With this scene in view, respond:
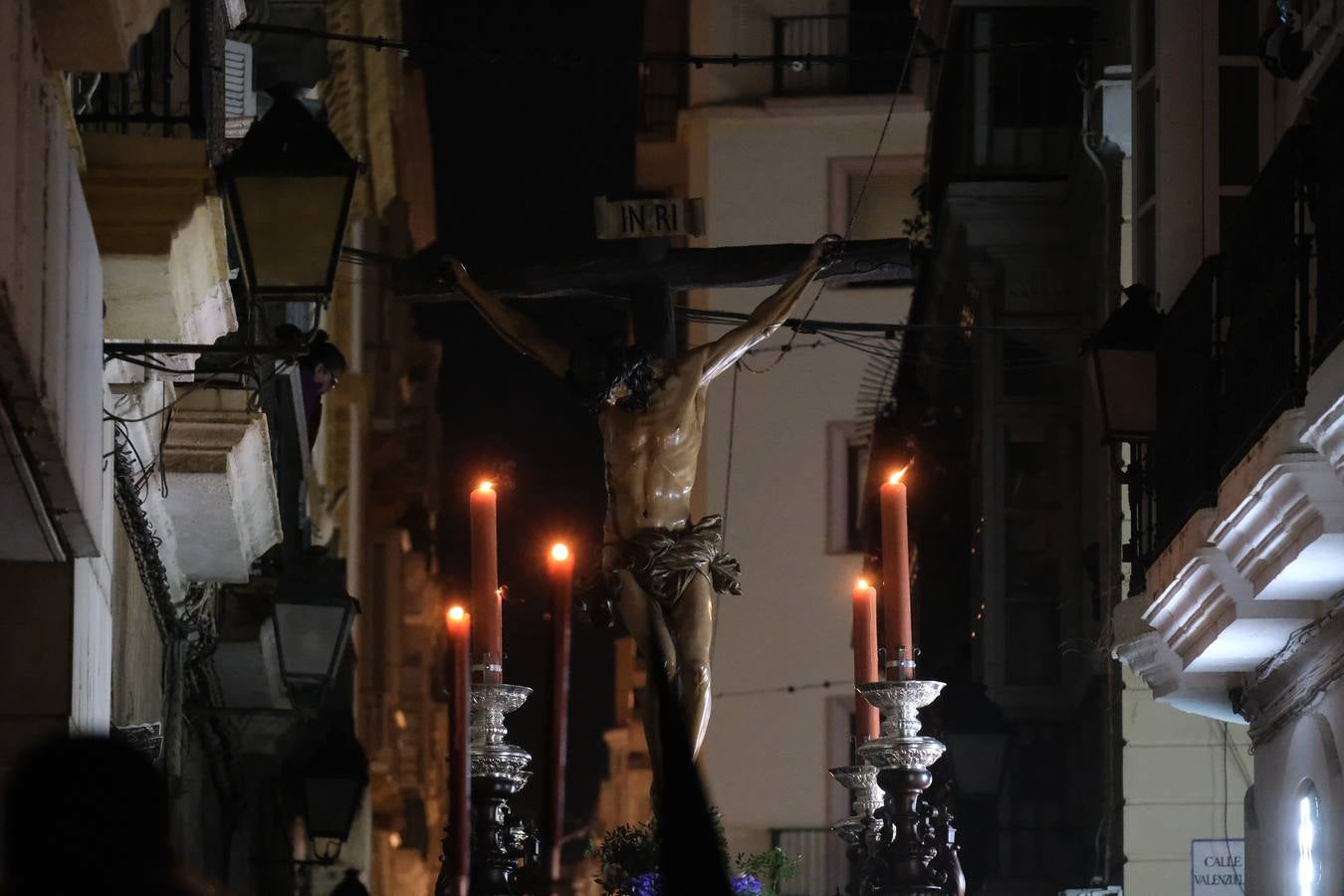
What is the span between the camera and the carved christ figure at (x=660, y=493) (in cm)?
941

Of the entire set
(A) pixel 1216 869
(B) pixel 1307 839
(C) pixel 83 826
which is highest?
(A) pixel 1216 869

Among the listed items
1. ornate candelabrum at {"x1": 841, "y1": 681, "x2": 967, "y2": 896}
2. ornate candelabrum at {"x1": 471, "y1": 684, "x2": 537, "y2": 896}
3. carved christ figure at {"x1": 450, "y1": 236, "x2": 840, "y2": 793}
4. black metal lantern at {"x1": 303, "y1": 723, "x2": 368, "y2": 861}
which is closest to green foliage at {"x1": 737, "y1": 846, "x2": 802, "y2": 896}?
carved christ figure at {"x1": 450, "y1": 236, "x2": 840, "y2": 793}

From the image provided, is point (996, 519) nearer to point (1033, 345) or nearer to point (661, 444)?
point (1033, 345)

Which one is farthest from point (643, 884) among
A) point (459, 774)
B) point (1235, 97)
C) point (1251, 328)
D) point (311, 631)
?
point (1235, 97)

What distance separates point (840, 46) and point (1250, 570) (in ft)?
82.9

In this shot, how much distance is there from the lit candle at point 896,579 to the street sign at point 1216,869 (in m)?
8.86

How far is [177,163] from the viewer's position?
29.1ft

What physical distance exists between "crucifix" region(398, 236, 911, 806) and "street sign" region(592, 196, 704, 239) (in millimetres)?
74

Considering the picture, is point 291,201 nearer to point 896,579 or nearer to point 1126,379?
point 896,579

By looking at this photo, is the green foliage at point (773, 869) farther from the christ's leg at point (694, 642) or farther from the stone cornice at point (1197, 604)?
the stone cornice at point (1197, 604)

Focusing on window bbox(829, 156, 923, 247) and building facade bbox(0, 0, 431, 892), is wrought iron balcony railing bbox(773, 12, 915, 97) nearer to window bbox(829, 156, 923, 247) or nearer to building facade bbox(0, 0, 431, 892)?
window bbox(829, 156, 923, 247)

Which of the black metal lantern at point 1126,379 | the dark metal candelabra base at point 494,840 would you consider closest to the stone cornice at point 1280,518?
the black metal lantern at point 1126,379

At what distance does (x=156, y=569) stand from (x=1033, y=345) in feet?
36.4

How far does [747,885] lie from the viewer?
880 centimetres
